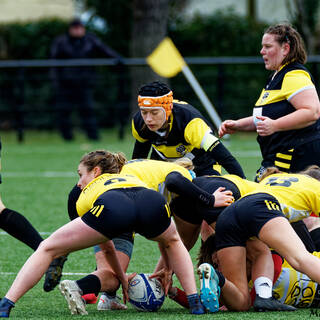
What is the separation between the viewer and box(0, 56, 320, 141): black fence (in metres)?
15.8

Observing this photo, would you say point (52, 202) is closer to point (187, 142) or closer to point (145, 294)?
point (187, 142)

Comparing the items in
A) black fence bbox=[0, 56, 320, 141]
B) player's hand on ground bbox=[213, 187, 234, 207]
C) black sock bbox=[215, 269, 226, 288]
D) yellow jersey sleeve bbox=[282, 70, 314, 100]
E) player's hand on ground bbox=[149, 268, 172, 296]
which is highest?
yellow jersey sleeve bbox=[282, 70, 314, 100]

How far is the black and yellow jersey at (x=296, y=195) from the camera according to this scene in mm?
5004

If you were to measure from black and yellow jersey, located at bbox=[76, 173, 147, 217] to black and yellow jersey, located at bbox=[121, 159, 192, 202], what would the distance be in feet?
0.52

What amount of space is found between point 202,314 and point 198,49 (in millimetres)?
14862

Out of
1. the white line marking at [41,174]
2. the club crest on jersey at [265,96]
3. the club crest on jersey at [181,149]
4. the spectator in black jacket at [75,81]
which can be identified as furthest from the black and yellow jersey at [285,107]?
the spectator in black jacket at [75,81]

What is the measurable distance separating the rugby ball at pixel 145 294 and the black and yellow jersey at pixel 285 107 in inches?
57.4

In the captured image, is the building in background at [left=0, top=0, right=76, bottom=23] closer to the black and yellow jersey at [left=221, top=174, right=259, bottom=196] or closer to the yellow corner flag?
the yellow corner flag

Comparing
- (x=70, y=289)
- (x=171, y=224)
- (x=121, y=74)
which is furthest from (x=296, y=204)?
(x=121, y=74)

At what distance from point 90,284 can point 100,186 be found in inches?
24.7

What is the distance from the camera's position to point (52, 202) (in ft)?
30.7

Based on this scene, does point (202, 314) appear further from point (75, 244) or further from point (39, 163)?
point (39, 163)

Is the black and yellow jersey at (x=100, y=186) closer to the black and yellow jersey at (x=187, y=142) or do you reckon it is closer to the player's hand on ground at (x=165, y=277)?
the player's hand on ground at (x=165, y=277)

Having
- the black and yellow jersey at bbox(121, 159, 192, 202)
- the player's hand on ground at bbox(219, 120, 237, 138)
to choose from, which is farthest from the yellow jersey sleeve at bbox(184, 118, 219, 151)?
the black and yellow jersey at bbox(121, 159, 192, 202)
